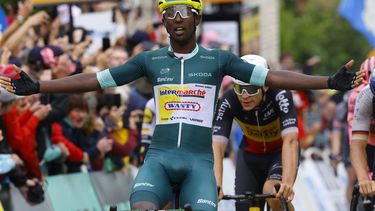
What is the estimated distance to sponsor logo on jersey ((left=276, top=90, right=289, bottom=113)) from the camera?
1180 centimetres

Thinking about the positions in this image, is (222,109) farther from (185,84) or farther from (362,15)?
(362,15)

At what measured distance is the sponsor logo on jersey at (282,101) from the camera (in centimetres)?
1180

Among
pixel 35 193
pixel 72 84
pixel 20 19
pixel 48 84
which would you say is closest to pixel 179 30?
pixel 72 84

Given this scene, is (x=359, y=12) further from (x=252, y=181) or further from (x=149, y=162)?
(x=149, y=162)

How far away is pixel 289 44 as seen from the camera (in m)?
76.6

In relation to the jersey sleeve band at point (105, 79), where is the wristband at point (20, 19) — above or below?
below

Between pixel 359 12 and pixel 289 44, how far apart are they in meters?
57.9

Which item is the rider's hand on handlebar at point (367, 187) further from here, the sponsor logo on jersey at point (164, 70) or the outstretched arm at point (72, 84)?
the outstretched arm at point (72, 84)

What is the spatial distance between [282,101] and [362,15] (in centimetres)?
731

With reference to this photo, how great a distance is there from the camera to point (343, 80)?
956cm

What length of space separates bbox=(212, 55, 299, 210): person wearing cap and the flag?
6.14m

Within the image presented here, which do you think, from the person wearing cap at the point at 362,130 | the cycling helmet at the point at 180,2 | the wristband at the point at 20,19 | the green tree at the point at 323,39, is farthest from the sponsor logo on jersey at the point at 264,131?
the green tree at the point at 323,39

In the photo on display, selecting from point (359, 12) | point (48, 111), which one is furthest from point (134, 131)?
point (359, 12)

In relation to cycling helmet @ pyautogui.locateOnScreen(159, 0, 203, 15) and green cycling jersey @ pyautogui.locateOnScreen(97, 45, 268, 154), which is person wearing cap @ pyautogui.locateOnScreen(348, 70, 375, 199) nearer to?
green cycling jersey @ pyautogui.locateOnScreen(97, 45, 268, 154)
